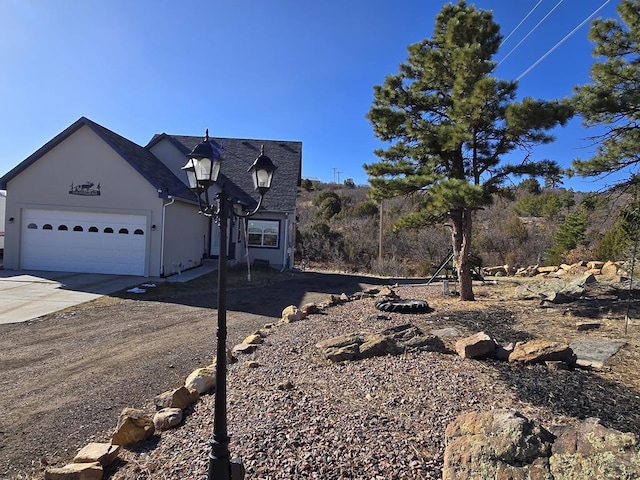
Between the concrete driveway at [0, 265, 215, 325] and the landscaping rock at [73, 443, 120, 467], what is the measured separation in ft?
20.1

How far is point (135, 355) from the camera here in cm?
623

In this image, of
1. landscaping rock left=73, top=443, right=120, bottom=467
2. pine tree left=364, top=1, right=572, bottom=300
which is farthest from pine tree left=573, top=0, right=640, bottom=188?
landscaping rock left=73, top=443, right=120, bottom=467

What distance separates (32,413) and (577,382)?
17.6 feet

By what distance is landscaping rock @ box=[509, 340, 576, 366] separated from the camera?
465 centimetres

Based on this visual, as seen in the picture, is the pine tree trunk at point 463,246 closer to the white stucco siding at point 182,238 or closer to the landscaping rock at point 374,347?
the landscaping rock at point 374,347

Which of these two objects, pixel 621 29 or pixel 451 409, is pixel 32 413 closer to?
pixel 451 409

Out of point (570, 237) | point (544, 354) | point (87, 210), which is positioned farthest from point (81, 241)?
point (570, 237)

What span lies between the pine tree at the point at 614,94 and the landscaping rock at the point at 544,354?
425 centimetres

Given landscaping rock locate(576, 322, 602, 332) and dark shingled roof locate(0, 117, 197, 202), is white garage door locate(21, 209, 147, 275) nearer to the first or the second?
dark shingled roof locate(0, 117, 197, 202)

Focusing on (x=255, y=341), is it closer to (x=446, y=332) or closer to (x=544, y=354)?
(x=446, y=332)

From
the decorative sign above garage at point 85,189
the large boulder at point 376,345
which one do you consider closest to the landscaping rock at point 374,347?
the large boulder at point 376,345

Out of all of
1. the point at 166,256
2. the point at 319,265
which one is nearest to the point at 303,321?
the point at 166,256

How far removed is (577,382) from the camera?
414cm

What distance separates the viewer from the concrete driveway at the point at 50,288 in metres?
9.11
